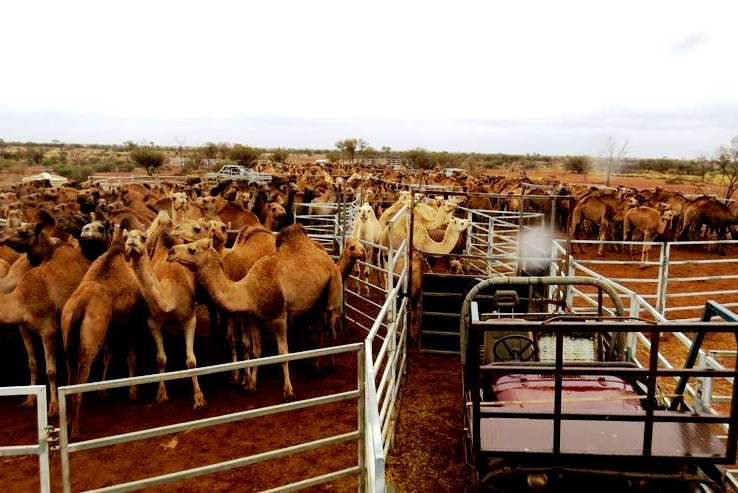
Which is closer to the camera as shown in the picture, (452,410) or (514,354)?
(514,354)

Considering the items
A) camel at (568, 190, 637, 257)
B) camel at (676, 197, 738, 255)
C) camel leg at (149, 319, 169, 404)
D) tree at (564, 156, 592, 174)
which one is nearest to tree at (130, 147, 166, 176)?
camel at (568, 190, 637, 257)

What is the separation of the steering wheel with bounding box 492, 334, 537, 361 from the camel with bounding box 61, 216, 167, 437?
4014 millimetres

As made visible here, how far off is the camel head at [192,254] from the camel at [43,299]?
1.49 m

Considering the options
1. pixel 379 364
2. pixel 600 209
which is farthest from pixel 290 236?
pixel 600 209

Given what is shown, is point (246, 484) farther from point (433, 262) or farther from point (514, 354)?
point (433, 262)

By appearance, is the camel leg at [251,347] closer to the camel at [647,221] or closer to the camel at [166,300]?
the camel at [166,300]

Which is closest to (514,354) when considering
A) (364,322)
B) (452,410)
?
(452,410)

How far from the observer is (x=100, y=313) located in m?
6.22

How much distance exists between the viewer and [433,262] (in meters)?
13.9

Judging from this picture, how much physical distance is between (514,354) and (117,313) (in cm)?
426

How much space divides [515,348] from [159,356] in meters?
3.95

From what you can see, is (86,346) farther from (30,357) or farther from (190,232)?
(190,232)

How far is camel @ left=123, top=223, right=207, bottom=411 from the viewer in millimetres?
6430

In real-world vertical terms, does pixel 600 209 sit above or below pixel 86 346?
above
